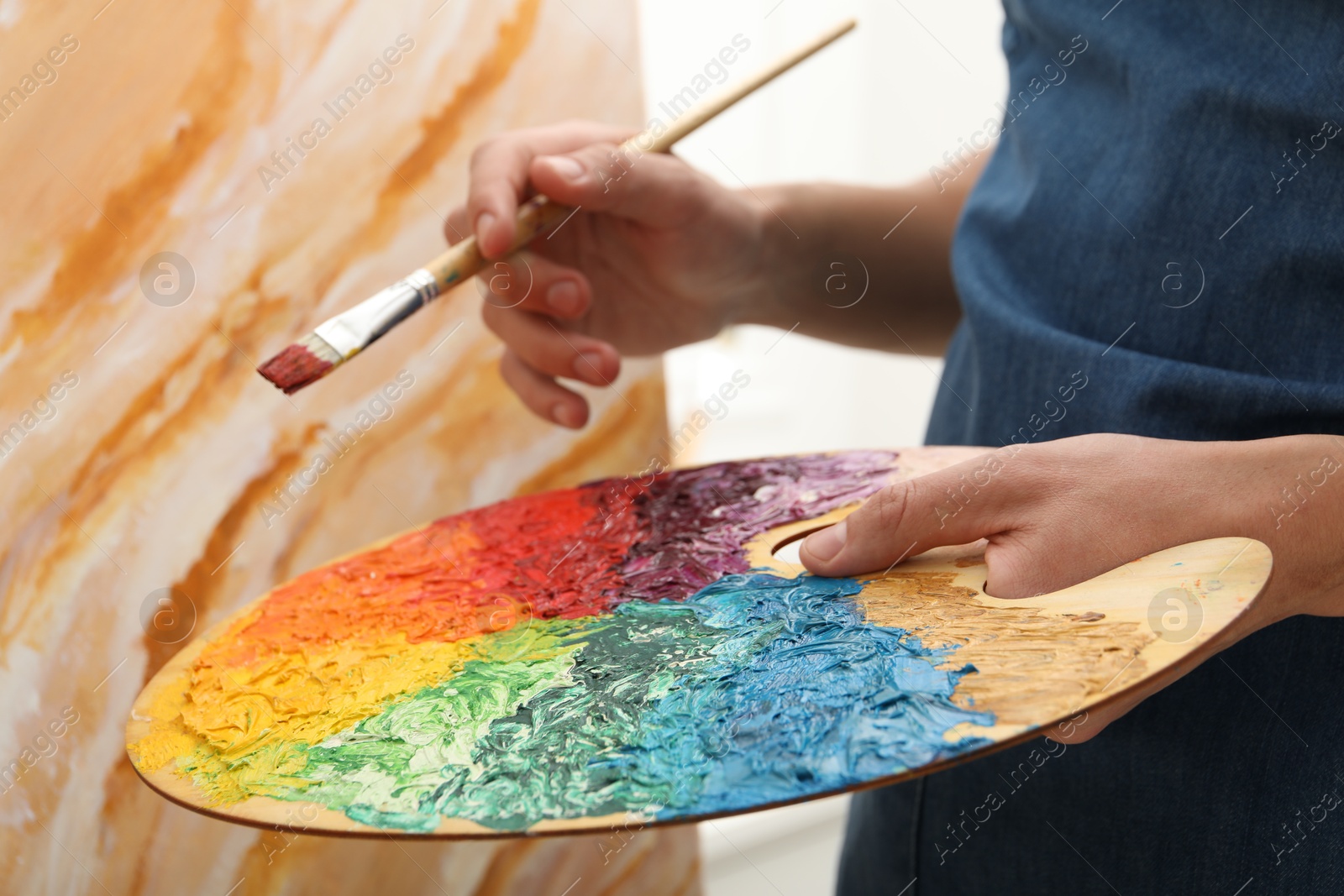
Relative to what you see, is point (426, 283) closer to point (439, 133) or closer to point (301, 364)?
point (301, 364)

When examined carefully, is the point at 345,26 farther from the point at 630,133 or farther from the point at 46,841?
the point at 46,841

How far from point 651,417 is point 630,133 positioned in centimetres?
38

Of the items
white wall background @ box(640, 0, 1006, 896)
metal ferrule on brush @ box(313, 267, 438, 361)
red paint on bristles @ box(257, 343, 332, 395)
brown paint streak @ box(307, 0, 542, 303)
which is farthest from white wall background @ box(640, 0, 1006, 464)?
red paint on bristles @ box(257, 343, 332, 395)

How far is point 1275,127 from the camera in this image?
74 cm

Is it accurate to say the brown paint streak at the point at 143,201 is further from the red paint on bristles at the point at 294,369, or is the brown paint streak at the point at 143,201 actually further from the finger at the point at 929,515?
the finger at the point at 929,515

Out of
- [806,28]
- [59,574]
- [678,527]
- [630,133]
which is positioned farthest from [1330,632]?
[806,28]

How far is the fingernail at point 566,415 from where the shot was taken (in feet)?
3.32

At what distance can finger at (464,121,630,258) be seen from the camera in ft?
2.89

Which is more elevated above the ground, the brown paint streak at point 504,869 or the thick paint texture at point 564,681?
the thick paint texture at point 564,681

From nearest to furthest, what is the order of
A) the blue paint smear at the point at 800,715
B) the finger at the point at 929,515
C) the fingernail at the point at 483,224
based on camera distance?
the blue paint smear at the point at 800,715 → the finger at the point at 929,515 → the fingernail at the point at 483,224

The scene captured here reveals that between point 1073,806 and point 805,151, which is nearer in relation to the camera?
point 1073,806

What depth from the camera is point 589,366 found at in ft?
3.30

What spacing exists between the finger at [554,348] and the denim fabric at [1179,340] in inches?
13.6

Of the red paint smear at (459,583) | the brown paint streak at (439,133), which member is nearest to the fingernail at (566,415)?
the red paint smear at (459,583)
